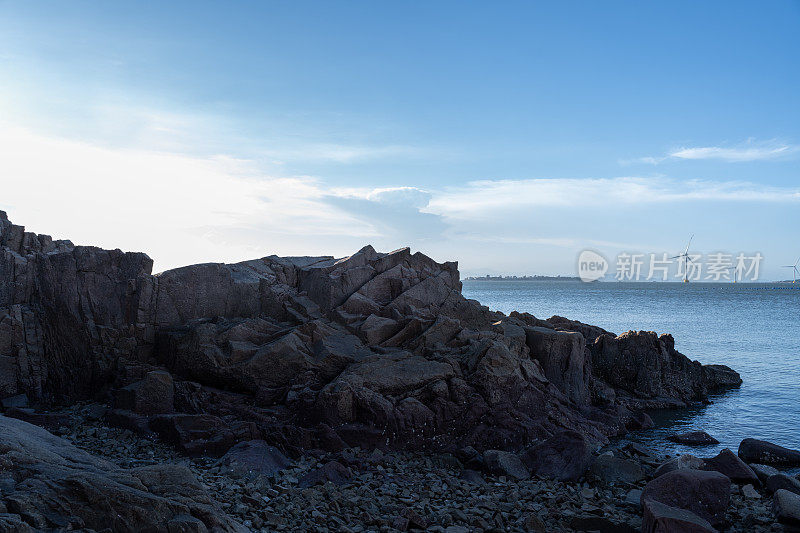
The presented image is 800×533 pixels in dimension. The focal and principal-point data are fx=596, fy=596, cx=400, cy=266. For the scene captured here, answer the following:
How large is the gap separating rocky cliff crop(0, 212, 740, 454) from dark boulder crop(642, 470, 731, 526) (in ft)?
19.7

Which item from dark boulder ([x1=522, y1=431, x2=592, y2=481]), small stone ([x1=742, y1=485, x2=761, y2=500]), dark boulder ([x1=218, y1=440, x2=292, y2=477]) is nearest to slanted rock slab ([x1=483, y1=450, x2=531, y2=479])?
dark boulder ([x1=522, y1=431, x2=592, y2=481])

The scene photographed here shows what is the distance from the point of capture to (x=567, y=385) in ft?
89.4

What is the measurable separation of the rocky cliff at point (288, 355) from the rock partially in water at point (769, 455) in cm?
506

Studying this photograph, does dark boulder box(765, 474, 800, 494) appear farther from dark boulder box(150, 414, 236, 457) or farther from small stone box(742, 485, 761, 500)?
dark boulder box(150, 414, 236, 457)

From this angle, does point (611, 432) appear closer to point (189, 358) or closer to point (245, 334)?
point (245, 334)

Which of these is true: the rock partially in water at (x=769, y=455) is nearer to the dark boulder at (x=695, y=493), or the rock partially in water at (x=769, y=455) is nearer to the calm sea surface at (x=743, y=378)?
the calm sea surface at (x=743, y=378)

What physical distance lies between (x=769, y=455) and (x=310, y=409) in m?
17.5

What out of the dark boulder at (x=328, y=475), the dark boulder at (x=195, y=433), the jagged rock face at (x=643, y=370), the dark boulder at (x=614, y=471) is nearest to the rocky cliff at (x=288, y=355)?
the dark boulder at (x=195, y=433)

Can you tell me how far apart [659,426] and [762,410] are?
8.56 meters

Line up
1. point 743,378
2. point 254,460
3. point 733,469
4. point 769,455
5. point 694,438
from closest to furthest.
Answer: point 254,460
point 733,469
point 769,455
point 694,438
point 743,378

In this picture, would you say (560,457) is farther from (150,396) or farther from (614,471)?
(150,396)

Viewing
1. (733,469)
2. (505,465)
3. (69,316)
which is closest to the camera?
(505,465)

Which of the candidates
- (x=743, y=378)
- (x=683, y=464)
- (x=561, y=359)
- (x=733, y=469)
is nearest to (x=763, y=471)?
(x=733, y=469)

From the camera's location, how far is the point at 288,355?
2344 centimetres
